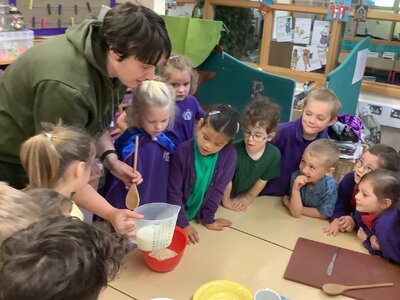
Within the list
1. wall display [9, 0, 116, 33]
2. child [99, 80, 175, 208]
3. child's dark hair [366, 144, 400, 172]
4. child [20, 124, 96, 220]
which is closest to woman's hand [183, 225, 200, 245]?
child [99, 80, 175, 208]

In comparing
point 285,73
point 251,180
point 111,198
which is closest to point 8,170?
point 111,198

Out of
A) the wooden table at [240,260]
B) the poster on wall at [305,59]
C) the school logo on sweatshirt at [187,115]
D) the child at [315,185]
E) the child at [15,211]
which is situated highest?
the poster on wall at [305,59]

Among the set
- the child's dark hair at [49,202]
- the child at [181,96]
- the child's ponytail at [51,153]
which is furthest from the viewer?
the child at [181,96]

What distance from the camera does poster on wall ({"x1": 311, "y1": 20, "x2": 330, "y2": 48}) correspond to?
3160 mm

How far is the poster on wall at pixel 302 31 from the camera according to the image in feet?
10.6

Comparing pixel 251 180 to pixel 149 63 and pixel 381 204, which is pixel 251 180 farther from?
pixel 149 63

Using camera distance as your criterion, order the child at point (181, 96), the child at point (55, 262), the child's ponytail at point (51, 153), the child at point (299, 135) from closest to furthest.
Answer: the child at point (55, 262), the child's ponytail at point (51, 153), the child at point (299, 135), the child at point (181, 96)

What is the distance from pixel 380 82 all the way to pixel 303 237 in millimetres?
2232

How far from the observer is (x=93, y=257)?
0.63 m

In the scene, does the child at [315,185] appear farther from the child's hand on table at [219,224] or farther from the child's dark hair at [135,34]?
the child's dark hair at [135,34]

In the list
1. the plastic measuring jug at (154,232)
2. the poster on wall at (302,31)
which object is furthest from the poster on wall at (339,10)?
the plastic measuring jug at (154,232)

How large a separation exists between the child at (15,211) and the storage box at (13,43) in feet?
4.91

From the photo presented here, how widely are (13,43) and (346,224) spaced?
5.96ft

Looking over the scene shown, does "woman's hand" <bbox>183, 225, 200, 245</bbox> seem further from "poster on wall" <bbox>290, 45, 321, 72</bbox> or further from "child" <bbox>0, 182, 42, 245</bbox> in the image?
"poster on wall" <bbox>290, 45, 321, 72</bbox>
